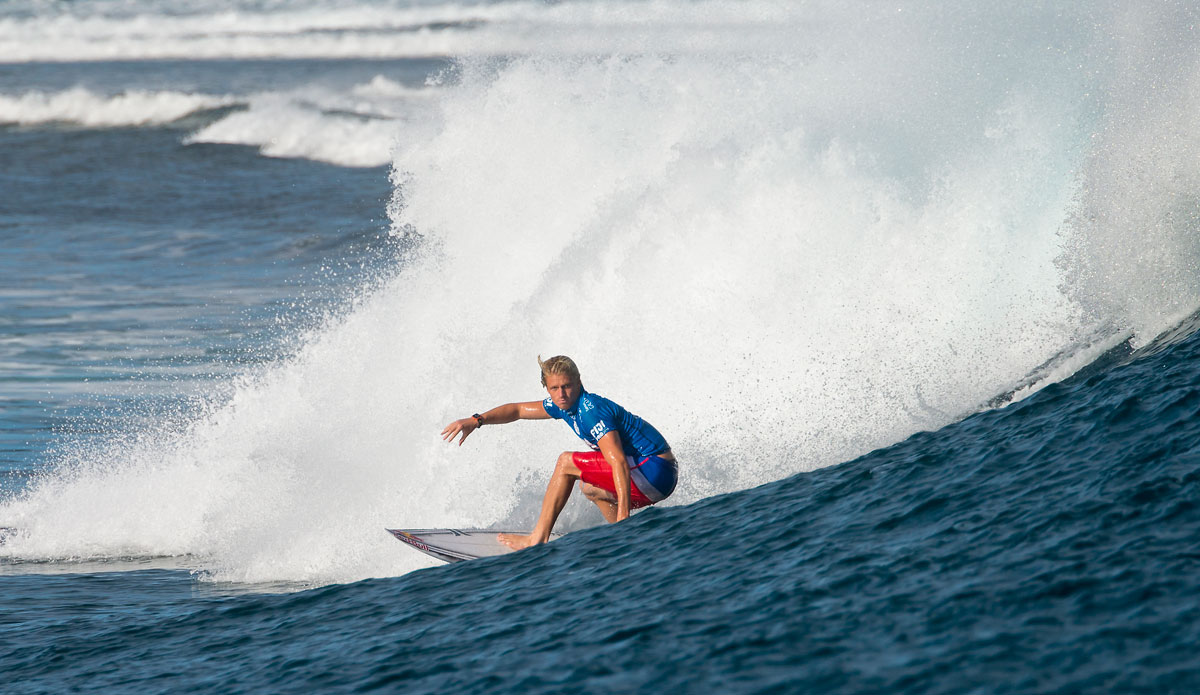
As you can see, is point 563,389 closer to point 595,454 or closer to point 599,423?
point 599,423

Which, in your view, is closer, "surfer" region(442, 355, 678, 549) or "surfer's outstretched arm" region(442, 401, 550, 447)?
"surfer" region(442, 355, 678, 549)

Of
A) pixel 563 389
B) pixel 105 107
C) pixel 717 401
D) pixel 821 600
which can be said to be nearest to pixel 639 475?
pixel 563 389

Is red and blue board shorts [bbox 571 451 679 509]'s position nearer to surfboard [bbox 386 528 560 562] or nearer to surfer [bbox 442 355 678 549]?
surfer [bbox 442 355 678 549]

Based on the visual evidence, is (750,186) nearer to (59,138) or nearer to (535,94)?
(535,94)

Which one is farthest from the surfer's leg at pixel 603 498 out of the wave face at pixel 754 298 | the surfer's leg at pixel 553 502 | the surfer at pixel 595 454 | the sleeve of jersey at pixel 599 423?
the wave face at pixel 754 298

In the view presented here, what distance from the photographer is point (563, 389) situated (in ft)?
29.8

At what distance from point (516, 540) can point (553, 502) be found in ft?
1.34

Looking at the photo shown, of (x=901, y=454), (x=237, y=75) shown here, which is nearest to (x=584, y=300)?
(x=901, y=454)

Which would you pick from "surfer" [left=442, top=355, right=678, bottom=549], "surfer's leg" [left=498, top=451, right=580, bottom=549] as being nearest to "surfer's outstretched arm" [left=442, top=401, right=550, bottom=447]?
"surfer" [left=442, top=355, right=678, bottom=549]

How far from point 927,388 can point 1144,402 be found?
2.51 m

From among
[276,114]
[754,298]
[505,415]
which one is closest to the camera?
[505,415]

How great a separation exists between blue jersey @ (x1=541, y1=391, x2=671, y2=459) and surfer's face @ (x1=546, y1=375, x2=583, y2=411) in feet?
0.35

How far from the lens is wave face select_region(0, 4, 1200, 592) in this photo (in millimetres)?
11109

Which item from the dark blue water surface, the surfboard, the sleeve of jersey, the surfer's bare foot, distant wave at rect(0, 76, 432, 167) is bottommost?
the dark blue water surface
